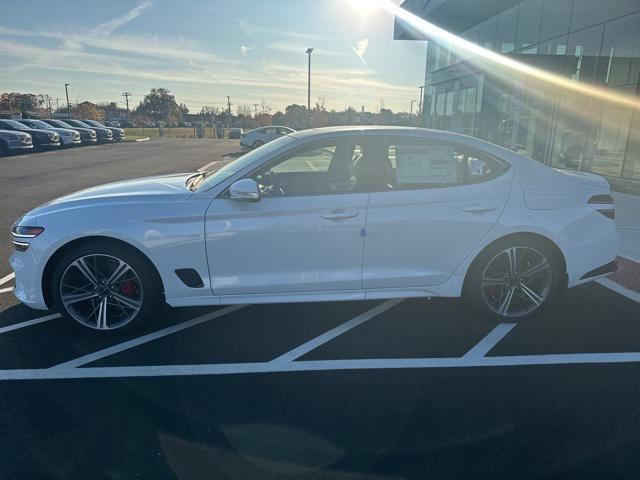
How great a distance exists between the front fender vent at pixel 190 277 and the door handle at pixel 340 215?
109 centimetres

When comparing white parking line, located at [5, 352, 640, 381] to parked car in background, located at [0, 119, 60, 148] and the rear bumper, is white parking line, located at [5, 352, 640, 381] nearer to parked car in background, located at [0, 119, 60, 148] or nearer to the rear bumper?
the rear bumper

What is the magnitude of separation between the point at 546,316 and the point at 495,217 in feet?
3.75

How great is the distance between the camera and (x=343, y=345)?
365 centimetres

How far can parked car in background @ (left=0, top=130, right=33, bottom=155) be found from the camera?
72.2 feet

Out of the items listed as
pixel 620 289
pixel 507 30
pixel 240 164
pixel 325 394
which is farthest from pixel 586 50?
pixel 325 394

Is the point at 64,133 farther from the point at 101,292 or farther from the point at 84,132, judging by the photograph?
the point at 101,292

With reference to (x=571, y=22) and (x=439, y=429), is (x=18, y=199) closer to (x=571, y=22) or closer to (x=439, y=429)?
(x=439, y=429)

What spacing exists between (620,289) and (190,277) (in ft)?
14.2

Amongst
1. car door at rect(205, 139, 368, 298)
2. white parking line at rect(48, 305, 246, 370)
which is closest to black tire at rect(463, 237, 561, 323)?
car door at rect(205, 139, 368, 298)

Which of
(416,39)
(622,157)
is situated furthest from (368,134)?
(416,39)

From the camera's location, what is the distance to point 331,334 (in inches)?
151

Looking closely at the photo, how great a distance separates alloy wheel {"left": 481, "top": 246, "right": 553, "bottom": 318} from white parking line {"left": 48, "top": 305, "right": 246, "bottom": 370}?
2.29 metres

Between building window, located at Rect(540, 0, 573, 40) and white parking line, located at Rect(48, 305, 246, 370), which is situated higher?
building window, located at Rect(540, 0, 573, 40)

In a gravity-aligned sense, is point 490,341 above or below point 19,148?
below
